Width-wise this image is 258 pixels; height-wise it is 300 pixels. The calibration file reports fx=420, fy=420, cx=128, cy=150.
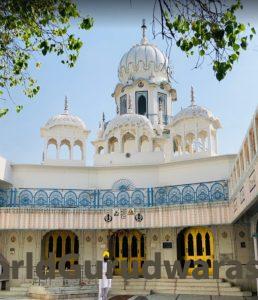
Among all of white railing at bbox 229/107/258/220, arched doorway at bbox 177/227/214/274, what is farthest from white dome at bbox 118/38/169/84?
white railing at bbox 229/107/258/220

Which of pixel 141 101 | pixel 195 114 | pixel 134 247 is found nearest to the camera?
pixel 134 247

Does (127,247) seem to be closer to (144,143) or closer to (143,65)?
(144,143)

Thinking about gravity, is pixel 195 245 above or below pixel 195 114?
below

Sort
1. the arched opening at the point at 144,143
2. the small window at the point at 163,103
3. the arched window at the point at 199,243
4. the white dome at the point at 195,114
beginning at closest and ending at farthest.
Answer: the arched window at the point at 199,243
the white dome at the point at 195,114
the arched opening at the point at 144,143
the small window at the point at 163,103

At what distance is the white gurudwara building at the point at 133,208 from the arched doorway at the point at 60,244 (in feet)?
0.16

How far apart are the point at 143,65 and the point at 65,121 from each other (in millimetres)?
10245

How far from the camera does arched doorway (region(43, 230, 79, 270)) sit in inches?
800

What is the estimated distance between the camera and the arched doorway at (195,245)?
19047 millimetres

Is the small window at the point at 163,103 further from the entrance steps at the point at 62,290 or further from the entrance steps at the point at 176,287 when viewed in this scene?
the entrance steps at the point at 62,290

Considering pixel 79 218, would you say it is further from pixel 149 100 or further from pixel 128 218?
pixel 149 100

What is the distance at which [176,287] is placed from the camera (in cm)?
1753

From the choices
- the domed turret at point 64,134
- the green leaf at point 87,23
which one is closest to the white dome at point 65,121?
the domed turret at point 64,134

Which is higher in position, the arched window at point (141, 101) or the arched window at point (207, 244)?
the arched window at point (141, 101)

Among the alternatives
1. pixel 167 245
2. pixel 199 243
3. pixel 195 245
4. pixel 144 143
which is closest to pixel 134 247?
pixel 167 245
